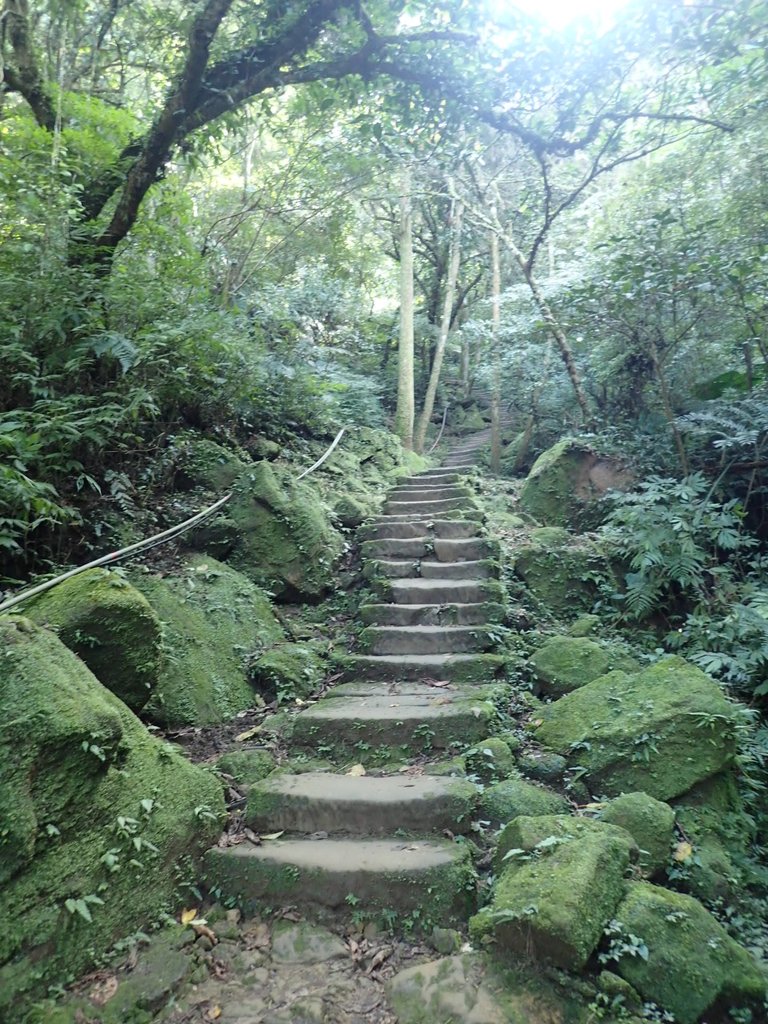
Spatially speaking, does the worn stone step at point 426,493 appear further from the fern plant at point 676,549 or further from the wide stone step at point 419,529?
the fern plant at point 676,549

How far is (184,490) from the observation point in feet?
19.8

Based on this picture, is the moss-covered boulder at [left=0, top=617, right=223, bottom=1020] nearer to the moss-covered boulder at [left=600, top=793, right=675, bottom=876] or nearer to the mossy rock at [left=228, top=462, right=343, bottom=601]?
the moss-covered boulder at [left=600, top=793, right=675, bottom=876]

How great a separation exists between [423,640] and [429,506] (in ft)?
10.3

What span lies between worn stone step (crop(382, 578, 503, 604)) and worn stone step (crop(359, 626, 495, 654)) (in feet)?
1.59

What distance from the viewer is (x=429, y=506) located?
8.20 meters

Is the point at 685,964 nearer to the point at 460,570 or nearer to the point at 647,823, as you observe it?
the point at 647,823

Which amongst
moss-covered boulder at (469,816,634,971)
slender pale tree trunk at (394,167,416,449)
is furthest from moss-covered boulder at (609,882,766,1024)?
slender pale tree trunk at (394,167,416,449)

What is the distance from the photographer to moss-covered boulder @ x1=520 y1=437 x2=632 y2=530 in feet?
24.8

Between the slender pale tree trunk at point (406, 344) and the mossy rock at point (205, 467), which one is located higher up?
the slender pale tree trunk at point (406, 344)

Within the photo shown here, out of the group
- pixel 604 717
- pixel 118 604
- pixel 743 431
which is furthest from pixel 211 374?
pixel 743 431

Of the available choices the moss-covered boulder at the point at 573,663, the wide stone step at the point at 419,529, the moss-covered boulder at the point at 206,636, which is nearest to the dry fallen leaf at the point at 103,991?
the moss-covered boulder at the point at 206,636

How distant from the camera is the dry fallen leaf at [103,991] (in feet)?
7.59

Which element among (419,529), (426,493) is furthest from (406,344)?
(419,529)

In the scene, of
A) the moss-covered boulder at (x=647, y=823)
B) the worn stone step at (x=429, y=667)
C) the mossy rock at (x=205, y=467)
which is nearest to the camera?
the moss-covered boulder at (x=647, y=823)
